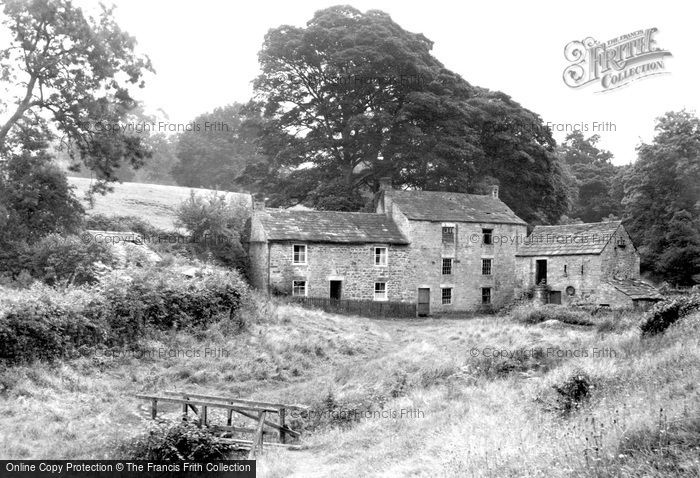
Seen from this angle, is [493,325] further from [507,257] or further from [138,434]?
[138,434]

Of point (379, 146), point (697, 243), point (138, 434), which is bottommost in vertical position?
point (138, 434)

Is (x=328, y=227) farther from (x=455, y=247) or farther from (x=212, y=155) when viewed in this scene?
(x=212, y=155)

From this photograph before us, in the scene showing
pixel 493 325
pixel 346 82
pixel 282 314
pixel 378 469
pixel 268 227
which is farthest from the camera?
pixel 346 82

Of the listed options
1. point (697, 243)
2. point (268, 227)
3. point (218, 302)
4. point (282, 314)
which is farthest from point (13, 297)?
point (697, 243)

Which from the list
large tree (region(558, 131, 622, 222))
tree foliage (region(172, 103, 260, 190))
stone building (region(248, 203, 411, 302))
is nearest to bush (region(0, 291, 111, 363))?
stone building (region(248, 203, 411, 302))

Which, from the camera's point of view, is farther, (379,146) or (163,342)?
(379,146)

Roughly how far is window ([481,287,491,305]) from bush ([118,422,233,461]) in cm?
2949

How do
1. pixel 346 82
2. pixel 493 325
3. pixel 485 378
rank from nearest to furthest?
pixel 485 378 < pixel 493 325 < pixel 346 82

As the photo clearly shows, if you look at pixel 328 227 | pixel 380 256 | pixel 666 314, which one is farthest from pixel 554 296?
pixel 666 314

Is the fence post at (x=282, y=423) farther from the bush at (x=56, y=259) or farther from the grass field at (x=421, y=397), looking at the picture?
the bush at (x=56, y=259)

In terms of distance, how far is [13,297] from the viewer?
17875mm

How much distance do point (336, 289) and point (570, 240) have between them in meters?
13.6

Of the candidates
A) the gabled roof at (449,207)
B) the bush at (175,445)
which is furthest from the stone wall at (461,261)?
the bush at (175,445)

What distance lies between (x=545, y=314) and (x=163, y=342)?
58.8 feet
